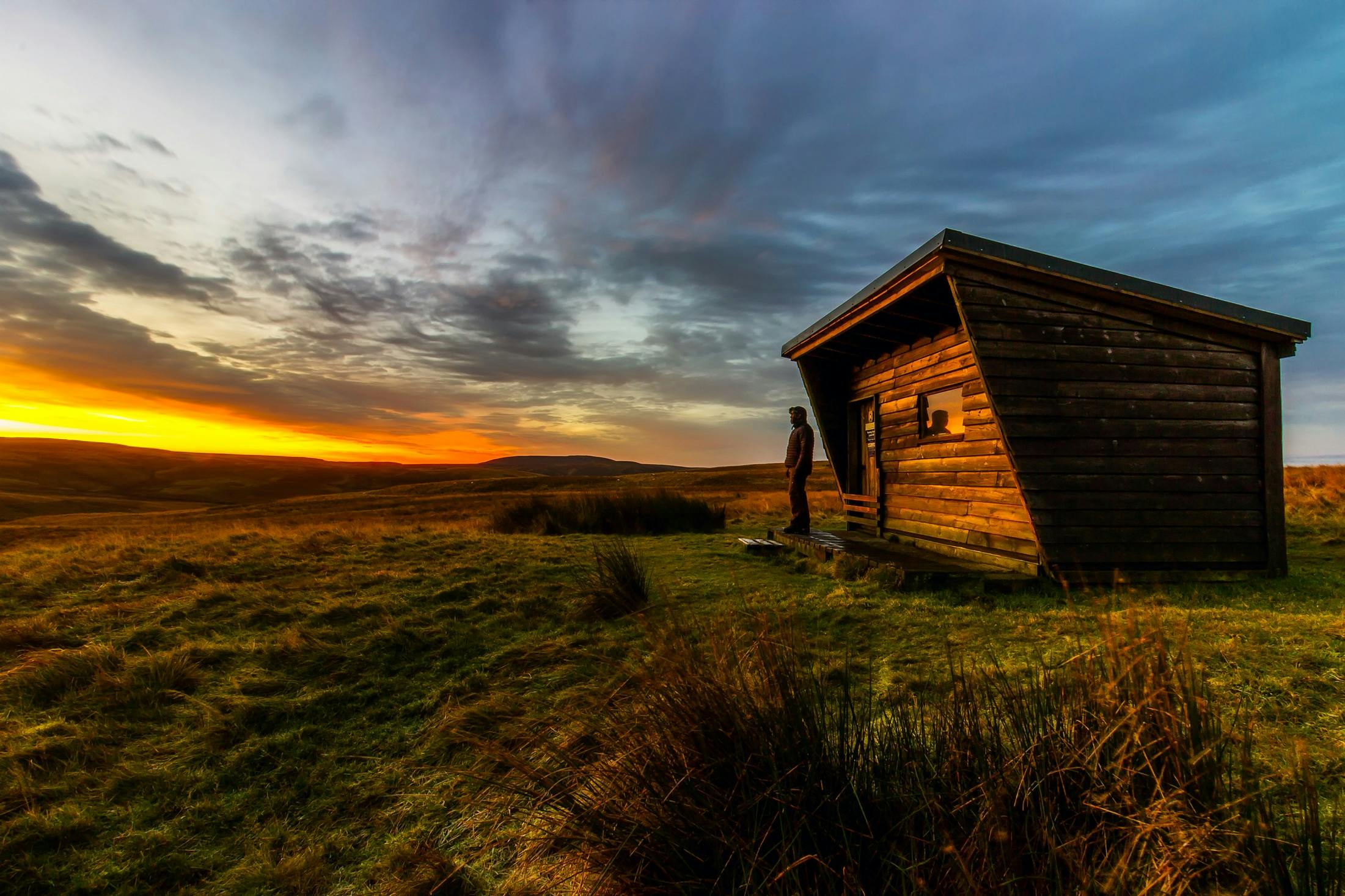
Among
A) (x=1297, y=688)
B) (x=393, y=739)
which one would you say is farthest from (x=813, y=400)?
(x=393, y=739)

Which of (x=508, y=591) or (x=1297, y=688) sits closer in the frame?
(x=1297, y=688)

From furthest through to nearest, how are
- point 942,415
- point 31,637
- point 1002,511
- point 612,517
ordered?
1. point 612,517
2. point 942,415
3. point 1002,511
4. point 31,637

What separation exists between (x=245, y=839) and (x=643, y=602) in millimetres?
3740

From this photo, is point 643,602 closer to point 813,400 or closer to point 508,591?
point 508,591

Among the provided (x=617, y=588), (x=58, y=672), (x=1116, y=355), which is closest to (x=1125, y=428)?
(x=1116, y=355)

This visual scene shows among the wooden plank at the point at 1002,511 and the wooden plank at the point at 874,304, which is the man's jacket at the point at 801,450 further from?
the wooden plank at the point at 1002,511

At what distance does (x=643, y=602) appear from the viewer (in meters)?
6.32

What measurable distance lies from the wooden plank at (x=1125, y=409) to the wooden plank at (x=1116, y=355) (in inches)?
17.7

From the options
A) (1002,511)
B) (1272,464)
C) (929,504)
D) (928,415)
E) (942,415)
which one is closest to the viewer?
(1272,464)

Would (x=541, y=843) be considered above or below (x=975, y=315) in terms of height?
below


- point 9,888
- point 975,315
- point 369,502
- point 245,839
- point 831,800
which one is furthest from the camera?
point 369,502

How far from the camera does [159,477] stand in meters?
70.6

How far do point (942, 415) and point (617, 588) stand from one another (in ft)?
18.4

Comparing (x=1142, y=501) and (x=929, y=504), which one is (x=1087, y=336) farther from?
(x=929, y=504)
